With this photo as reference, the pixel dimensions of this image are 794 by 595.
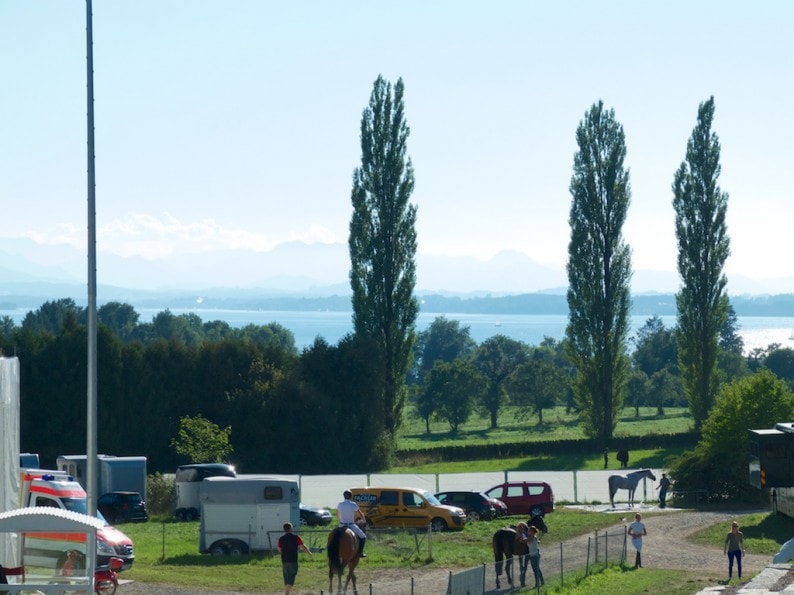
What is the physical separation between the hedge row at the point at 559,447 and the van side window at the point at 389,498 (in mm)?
30663

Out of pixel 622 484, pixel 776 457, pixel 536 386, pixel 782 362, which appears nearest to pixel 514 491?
pixel 622 484

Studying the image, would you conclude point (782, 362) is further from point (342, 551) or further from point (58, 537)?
point (58, 537)

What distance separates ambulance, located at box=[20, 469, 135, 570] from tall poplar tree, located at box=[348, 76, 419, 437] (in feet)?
119

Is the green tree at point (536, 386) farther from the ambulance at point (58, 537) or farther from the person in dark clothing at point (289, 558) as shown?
the person in dark clothing at point (289, 558)

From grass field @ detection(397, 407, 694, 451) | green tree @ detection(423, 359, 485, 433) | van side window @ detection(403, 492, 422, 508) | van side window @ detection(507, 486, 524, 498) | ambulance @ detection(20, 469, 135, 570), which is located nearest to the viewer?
ambulance @ detection(20, 469, 135, 570)

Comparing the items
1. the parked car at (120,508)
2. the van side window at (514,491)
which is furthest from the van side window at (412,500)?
the parked car at (120,508)

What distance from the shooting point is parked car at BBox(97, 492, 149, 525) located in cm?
4028

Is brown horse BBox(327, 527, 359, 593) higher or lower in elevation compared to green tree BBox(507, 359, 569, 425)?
lower

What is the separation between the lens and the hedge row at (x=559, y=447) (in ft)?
221

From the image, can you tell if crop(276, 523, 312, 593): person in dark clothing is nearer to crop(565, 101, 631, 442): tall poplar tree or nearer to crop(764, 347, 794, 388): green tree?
crop(565, 101, 631, 442): tall poplar tree

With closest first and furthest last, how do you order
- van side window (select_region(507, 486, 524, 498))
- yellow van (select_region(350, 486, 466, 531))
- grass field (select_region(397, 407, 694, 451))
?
yellow van (select_region(350, 486, 466, 531))
van side window (select_region(507, 486, 524, 498))
grass field (select_region(397, 407, 694, 451))

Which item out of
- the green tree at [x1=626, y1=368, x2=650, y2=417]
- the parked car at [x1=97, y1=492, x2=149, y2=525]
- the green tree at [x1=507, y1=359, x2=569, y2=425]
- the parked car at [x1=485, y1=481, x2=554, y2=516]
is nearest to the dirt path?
the parked car at [x1=485, y1=481, x2=554, y2=516]

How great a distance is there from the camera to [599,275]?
71.7 m

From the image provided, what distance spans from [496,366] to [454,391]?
44.6 metres
